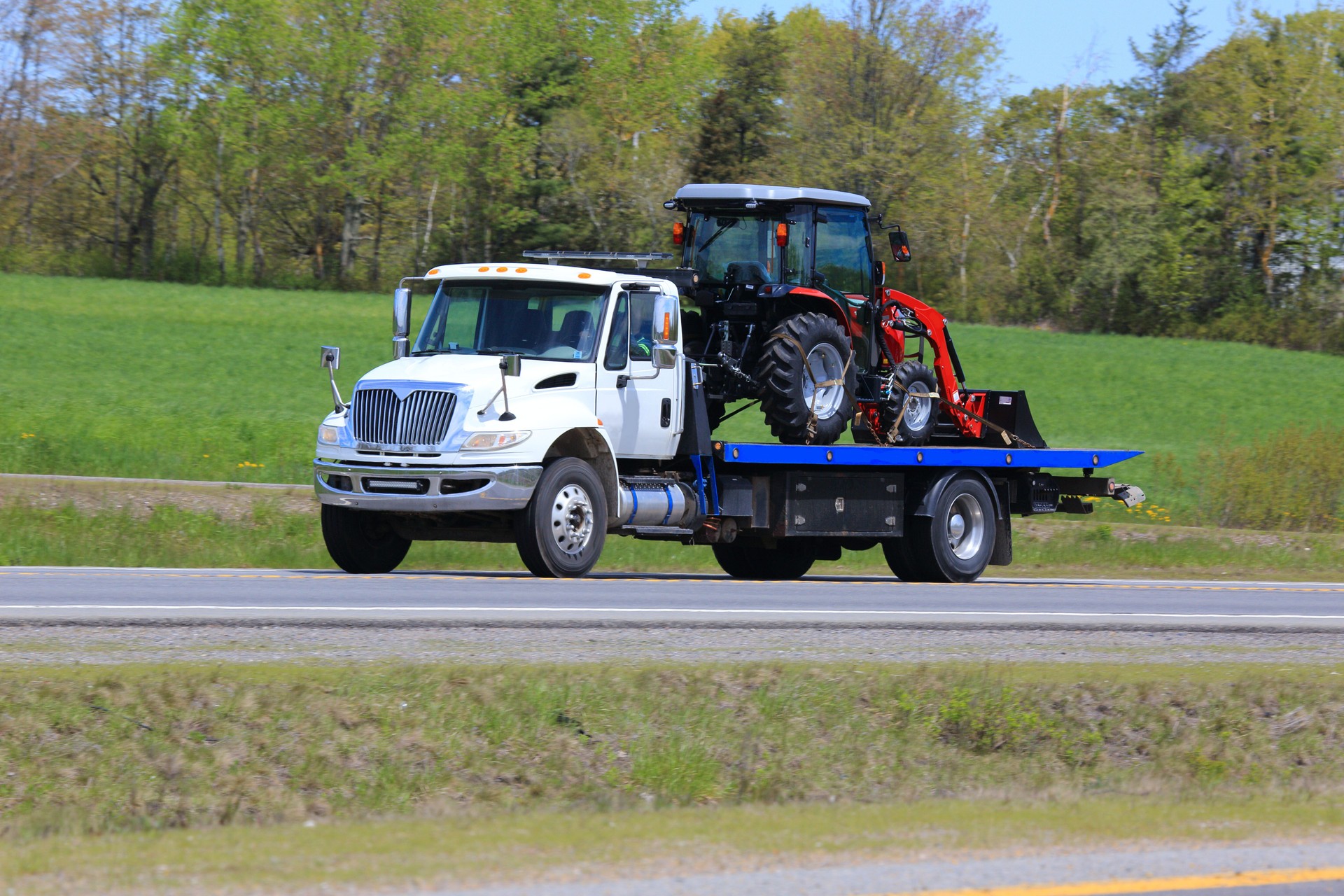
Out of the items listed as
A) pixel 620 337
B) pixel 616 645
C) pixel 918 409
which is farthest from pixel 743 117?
pixel 616 645

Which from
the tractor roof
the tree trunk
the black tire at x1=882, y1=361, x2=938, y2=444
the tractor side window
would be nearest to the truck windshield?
the tractor roof

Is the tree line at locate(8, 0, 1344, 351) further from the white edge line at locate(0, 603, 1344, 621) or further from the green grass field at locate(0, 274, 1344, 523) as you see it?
the white edge line at locate(0, 603, 1344, 621)

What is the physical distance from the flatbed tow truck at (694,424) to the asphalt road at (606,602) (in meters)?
0.64

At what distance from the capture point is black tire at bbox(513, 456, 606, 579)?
13836mm

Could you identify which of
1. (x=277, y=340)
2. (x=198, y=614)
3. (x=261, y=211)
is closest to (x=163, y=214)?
(x=261, y=211)

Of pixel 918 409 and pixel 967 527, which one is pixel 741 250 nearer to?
pixel 918 409

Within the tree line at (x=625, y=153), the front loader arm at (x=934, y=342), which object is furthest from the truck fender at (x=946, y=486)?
the tree line at (x=625, y=153)

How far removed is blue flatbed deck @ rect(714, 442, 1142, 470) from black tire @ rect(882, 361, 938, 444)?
0.21 metres

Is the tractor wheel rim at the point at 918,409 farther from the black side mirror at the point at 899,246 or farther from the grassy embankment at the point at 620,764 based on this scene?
the grassy embankment at the point at 620,764

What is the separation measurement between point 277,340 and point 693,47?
115 ft

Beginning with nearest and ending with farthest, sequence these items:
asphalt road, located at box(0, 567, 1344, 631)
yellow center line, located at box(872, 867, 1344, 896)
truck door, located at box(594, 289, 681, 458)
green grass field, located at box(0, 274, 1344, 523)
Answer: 1. yellow center line, located at box(872, 867, 1344, 896)
2. asphalt road, located at box(0, 567, 1344, 631)
3. truck door, located at box(594, 289, 681, 458)
4. green grass field, located at box(0, 274, 1344, 523)

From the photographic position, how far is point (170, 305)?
59.9m

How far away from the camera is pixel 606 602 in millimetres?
12391

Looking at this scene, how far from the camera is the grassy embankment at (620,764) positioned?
628cm
